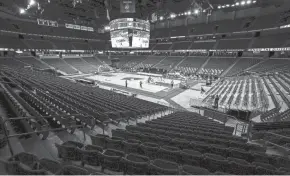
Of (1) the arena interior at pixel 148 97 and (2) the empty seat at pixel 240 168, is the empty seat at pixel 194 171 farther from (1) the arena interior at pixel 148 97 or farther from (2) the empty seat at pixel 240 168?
(2) the empty seat at pixel 240 168

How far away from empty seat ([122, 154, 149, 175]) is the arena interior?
1.1 inches

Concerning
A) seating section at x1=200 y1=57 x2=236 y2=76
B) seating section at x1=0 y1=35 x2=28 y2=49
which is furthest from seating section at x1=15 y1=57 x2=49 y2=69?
seating section at x1=200 y1=57 x2=236 y2=76

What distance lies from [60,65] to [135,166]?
48.6 metres

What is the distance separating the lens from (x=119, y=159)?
3.57 metres

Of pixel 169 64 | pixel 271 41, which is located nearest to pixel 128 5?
pixel 169 64

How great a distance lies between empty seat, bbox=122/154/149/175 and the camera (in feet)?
10.7

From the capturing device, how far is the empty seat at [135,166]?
10.7 ft

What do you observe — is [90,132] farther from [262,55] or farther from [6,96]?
[262,55]

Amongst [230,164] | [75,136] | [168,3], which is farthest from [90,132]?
[168,3]

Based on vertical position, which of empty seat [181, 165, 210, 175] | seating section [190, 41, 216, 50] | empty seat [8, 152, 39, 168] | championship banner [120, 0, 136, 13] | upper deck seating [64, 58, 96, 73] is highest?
championship banner [120, 0, 136, 13]

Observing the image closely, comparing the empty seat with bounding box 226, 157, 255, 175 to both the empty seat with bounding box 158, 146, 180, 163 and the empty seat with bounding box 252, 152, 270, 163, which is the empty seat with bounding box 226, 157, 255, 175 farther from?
the empty seat with bounding box 158, 146, 180, 163

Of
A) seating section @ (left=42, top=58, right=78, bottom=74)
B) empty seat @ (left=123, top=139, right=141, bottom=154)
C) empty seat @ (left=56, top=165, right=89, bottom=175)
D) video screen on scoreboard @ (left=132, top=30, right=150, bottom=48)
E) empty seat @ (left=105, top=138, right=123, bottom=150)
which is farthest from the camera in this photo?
seating section @ (left=42, top=58, right=78, bottom=74)

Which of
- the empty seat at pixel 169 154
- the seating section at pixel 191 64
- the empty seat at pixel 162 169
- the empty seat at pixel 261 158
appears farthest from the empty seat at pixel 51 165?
the seating section at pixel 191 64

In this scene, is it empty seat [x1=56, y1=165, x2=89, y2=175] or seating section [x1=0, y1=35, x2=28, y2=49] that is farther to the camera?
seating section [x1=0, y1=35, x2=28, y2=49]
